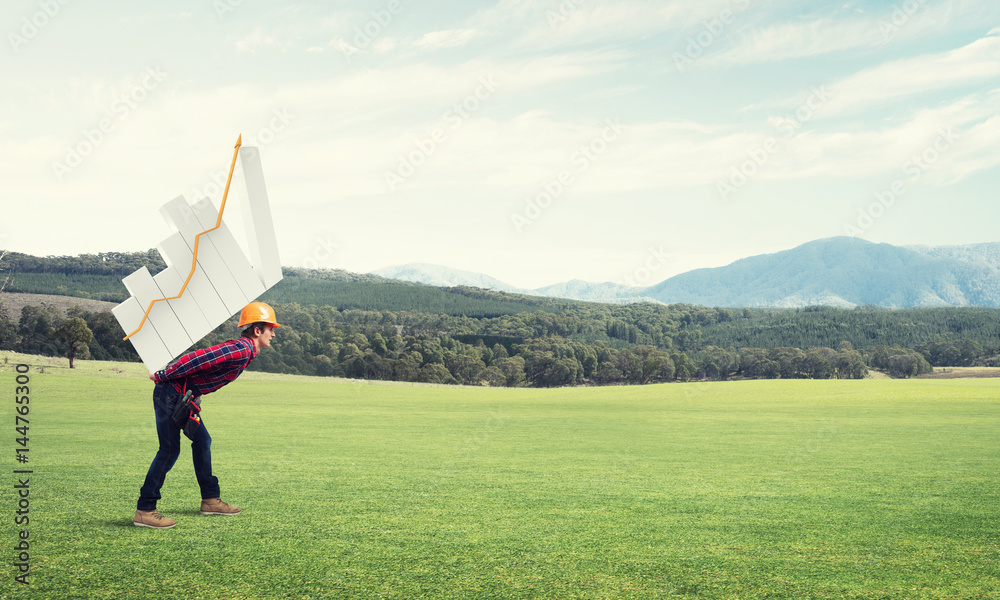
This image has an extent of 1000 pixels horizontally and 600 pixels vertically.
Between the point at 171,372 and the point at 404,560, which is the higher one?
the point at 171,372

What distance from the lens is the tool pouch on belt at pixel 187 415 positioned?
25.8 feet

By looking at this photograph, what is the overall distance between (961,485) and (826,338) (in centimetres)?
17965

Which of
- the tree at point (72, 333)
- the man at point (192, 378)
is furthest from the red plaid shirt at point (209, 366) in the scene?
the tree at point (72, 333)

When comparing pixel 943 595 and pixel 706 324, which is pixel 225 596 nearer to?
pixel 943 595

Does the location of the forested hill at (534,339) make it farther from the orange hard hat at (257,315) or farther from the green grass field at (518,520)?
the orange hard hat at (257,315)

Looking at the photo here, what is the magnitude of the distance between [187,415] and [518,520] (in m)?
4.68

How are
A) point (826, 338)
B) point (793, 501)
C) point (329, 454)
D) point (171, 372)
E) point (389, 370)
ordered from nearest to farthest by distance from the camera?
point (171, 372)
point (793, 501)
point (329, 454)
point (389, 370)
point (826, 338)

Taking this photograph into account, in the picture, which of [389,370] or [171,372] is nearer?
[171,372]

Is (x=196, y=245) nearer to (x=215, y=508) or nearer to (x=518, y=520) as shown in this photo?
(x=215, y=508)

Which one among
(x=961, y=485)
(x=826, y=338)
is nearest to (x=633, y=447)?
(x=961, y=485)

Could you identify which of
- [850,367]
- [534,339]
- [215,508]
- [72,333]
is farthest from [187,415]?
[534,339]

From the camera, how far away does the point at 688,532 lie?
848 cm

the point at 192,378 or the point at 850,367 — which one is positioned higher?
the point at 192,378

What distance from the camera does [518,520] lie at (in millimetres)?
9062
